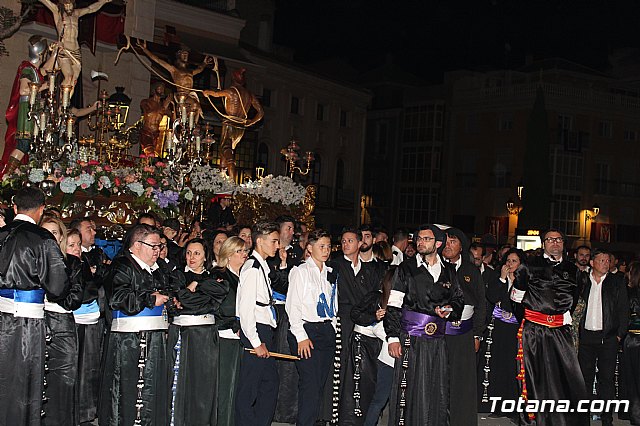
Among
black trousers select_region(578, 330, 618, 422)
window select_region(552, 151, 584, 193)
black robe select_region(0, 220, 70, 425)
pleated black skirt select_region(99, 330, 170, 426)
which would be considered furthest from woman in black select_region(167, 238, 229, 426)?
window select_region(552, 151, 584, 193)

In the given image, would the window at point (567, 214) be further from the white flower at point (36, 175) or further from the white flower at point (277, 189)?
the white flower at point (36, 175)

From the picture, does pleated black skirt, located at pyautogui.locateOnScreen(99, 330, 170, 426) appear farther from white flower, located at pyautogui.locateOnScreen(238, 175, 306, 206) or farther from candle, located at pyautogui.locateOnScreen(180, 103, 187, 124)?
white flower, located at pyautogui.locateOnScreen(238, 175, 306, 206)

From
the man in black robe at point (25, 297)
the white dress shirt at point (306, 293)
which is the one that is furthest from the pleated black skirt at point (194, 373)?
the man in black robe at point (25, 297)

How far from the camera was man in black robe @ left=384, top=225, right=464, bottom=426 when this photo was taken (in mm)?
8125

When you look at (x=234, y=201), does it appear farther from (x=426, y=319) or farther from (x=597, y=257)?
(x=426, y=319)

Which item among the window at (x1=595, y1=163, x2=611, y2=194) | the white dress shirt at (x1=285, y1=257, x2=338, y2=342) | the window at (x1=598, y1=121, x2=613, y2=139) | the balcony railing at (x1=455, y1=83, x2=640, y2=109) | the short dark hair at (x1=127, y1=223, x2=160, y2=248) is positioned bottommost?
the white dress shirt at (x1=285, y1=257, x2=338, y2=342)

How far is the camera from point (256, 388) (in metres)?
8.12

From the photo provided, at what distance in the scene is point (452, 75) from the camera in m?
50.2

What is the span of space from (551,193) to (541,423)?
37230 millimetres

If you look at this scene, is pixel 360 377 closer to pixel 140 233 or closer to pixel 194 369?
pixel 194 369

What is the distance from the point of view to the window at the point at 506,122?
46938 millimetres

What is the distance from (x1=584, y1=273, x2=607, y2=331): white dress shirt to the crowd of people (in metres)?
1.81

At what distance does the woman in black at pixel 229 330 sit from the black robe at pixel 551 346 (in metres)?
3.20

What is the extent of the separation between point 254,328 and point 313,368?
920 mm
